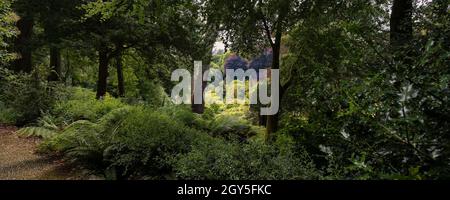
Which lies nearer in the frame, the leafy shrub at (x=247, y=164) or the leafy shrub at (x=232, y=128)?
the leafy shrub at (x=247, y=164)

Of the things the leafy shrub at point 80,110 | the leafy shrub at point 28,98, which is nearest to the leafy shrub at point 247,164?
the leafy shrub at point 80,110

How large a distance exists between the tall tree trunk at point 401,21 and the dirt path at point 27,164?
5.14 meters

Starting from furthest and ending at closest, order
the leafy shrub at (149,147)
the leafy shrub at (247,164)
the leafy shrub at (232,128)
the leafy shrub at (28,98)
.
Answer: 1. the leafy shrub at (28,98)
2. the leafy shrub at (232,128)
3. the leafy shrub at (149,147)
4. the leafy shrub at (247,164)

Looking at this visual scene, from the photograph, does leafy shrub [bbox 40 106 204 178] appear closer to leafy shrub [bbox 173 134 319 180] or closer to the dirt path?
the dirt path

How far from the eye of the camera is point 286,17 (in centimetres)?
747

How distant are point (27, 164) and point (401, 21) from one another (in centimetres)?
692

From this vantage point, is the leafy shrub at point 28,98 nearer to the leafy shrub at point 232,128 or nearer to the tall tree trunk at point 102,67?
the tall tree trunk at point 102,67

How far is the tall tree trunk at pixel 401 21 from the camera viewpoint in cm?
490

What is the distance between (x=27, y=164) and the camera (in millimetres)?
7070

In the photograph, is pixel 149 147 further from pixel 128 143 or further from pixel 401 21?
pixel 401 21

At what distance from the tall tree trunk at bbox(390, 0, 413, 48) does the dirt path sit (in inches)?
203
